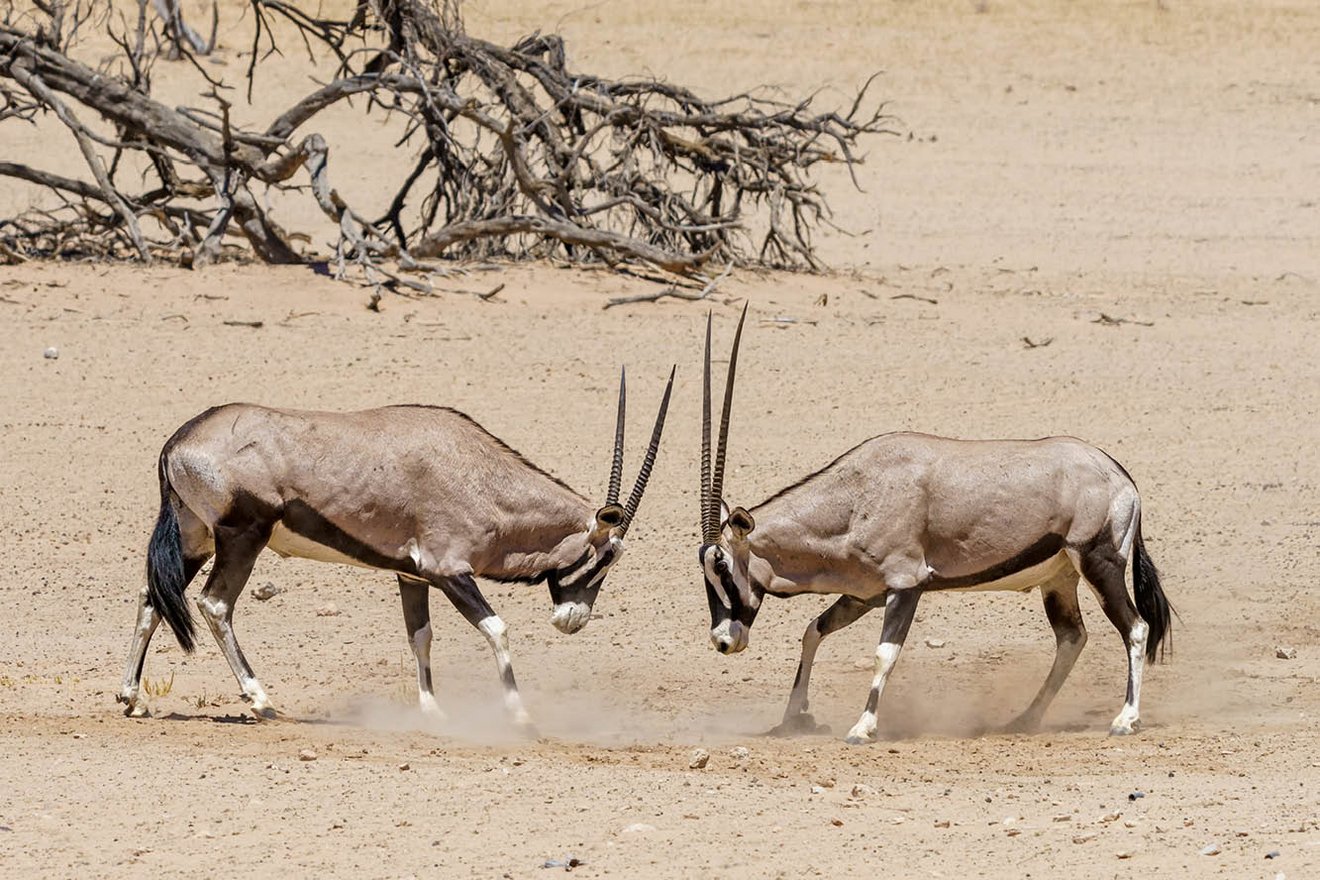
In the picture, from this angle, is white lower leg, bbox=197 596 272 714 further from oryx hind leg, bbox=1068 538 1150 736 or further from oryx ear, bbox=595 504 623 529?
oryx hind leg, bbox=1068 538 1150 736

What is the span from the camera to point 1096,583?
29.0 ft

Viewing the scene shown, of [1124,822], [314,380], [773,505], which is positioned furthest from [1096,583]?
[314,380]

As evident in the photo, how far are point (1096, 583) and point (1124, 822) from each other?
2.38 metres

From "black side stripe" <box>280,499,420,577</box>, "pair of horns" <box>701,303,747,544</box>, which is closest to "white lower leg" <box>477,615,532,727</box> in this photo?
"black side stripe" <box>280,499,420,577</box>

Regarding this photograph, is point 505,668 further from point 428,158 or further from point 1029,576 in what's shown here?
point 428,158

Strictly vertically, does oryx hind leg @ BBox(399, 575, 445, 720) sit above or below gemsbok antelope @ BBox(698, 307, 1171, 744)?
below

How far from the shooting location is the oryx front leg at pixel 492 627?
8.70 metres

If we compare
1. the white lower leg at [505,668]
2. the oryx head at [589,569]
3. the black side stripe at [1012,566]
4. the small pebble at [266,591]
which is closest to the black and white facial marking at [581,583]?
the oryx head at [589,569]

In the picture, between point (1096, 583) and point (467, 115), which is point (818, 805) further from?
point (467, 115)

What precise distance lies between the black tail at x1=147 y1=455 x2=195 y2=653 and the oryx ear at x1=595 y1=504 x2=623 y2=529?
1781 mm

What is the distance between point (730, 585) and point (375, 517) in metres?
1.54

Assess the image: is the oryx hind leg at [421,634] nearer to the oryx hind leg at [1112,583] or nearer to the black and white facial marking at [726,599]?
the black and white facial marking at [726,599]

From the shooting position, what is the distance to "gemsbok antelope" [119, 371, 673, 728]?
853 centimetres

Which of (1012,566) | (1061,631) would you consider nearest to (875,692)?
(1012,566)
